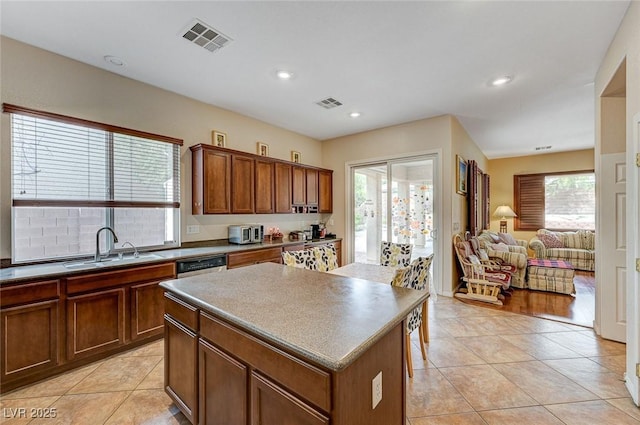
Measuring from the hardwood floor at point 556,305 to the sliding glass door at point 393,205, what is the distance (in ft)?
4.60

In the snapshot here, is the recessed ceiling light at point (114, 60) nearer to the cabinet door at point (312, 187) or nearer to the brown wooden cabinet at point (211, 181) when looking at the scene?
the brown wooden cabinet at point (211, 181)

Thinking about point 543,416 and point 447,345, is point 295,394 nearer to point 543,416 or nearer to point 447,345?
point 543,416

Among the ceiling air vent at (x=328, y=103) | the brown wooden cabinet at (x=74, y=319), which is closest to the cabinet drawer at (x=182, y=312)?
the brown wooden cabinet at (x=74, y=319)

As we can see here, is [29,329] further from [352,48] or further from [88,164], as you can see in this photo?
[352,48]

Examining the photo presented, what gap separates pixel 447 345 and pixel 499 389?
67 centimetres

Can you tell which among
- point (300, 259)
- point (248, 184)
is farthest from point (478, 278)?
point (248, 184)

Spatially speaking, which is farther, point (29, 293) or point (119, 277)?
point (119, 277)

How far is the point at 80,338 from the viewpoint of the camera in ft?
7.53

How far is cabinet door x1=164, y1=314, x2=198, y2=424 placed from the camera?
153cm

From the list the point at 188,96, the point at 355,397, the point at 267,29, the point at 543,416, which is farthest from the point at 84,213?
the point at 543,416

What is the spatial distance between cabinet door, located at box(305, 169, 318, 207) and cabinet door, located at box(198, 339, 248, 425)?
147 inches

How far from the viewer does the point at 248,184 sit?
395 centimetres

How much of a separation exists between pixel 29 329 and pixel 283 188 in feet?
10.6

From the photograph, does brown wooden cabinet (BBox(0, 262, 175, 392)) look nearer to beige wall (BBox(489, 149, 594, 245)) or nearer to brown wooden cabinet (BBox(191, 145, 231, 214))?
brown wooden cabinet (BBox(191, 145, 231, 214))
